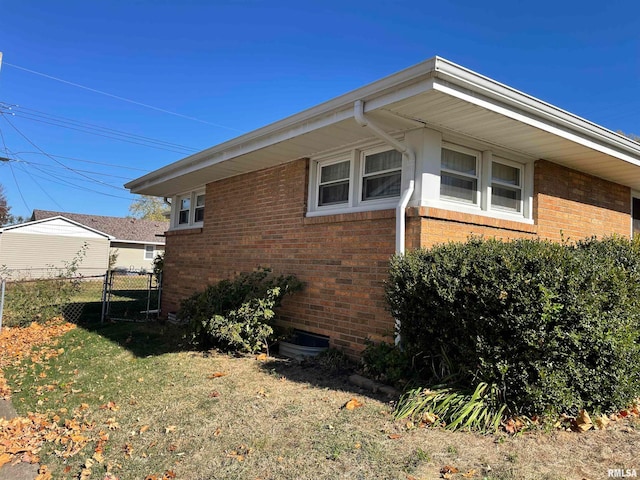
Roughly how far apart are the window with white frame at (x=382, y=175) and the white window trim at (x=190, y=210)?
475cm

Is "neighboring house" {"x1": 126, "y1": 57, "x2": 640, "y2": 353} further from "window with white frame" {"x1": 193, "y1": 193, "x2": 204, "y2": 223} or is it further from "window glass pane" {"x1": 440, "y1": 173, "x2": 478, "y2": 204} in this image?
"window with white frame" {"x1": 193, "y1": 193, "x2": 204, "y2": 223}

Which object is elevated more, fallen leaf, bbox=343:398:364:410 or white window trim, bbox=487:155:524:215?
white window trim, bbox=487:155:524:215

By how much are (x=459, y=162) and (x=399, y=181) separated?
2.81 ft

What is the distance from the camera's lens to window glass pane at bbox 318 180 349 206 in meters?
6.12

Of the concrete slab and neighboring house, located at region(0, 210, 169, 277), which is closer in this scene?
the concrete slab

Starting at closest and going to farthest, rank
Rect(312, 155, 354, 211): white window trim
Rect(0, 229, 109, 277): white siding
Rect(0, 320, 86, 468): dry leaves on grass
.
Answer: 1. Rect(0, 320, 86, 468): dry leaves on grass
2. Rect(312, 155, 354, 211): white window trim
3. Rect(0, 229, 109, 277): white siding

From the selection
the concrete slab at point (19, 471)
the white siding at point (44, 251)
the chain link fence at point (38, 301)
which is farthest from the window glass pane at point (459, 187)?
the white siding at point (44, 251)

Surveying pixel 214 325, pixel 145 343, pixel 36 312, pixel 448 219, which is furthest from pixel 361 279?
pixel 36 312

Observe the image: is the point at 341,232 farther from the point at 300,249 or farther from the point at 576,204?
the point at 576,204

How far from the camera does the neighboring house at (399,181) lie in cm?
454

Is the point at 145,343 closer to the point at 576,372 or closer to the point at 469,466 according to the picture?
the point at 469,466

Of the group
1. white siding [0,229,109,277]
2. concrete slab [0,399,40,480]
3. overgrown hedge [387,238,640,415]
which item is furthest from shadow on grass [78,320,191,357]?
white siding [0,229,109,277]

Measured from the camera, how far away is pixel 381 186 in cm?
564

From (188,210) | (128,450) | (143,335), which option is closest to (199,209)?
(188,210)
